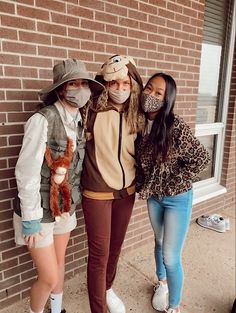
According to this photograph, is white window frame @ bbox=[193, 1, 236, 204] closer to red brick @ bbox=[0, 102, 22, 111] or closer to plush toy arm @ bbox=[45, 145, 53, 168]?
red brick @ bbox=[0, 102, 22, 111]

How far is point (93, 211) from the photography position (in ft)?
6.47

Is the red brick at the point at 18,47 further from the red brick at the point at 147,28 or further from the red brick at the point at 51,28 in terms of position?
the red brick at the point at 147,28

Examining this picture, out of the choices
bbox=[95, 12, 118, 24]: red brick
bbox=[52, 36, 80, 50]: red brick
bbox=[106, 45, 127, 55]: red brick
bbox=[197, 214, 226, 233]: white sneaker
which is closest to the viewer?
bbox=[52, 36, 80, 50]: red brick

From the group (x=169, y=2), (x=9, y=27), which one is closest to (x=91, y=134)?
(x=9, y=27)

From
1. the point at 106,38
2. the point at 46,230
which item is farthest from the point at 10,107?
the point at 106,38

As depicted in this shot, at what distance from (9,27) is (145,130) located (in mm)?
1121

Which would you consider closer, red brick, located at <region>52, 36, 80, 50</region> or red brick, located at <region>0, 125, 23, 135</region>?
red brick, located at <region>0, 125, 23, 135</region>

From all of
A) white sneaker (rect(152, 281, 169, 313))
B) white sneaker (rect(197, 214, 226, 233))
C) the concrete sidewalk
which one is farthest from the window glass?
white sneaker (rect(152, 281, 169, 313))

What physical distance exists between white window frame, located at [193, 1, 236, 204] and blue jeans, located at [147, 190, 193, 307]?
1.89 metres

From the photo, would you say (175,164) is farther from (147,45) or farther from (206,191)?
(206,191)

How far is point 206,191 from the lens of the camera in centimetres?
425

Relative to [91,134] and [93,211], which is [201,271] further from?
[91,134]

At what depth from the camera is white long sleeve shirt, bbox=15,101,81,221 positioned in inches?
62.5

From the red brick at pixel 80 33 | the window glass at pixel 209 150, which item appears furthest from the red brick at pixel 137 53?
the window glass at pixel 209 150
